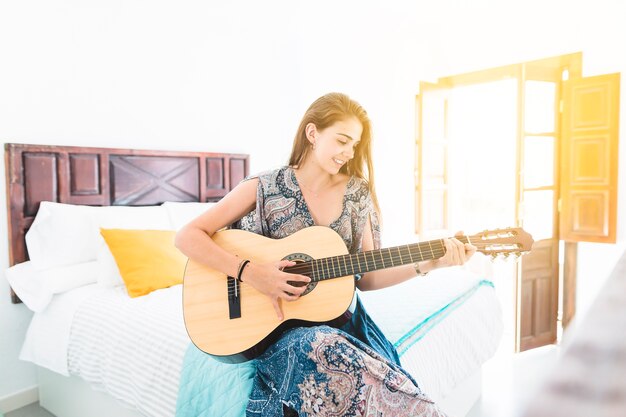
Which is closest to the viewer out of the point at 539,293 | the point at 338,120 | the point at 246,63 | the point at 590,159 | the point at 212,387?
the point at 212,387

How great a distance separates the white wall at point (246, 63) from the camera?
7.94 ft

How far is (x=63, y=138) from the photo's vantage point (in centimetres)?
252

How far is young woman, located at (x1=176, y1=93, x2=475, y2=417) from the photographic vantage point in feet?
3.85

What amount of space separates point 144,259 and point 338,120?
4.23 ft

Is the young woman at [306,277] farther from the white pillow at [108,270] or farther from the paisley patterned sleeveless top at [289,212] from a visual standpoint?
the white pillow at [108,270]


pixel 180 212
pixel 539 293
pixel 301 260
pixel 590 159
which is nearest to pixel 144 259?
pixel 180 212

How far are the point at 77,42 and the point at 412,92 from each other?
264 cm

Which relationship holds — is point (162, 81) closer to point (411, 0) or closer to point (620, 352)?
point (411, 0)

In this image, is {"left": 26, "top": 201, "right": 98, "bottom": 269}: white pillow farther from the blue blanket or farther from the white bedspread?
the blue blanket

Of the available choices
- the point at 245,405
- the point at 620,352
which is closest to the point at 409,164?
the point at 245,405

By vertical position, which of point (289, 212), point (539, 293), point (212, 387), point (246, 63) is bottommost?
point (539, 293)

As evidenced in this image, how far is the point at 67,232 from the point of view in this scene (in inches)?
92.8

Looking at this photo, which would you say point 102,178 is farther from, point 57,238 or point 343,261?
point 343,261

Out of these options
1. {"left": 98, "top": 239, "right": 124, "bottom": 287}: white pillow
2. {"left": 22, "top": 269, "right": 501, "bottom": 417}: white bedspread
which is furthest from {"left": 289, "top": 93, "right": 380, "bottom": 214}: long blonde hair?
{"left": 98, "top": 239, "right": 124, "bottom": 287}: white pillow
